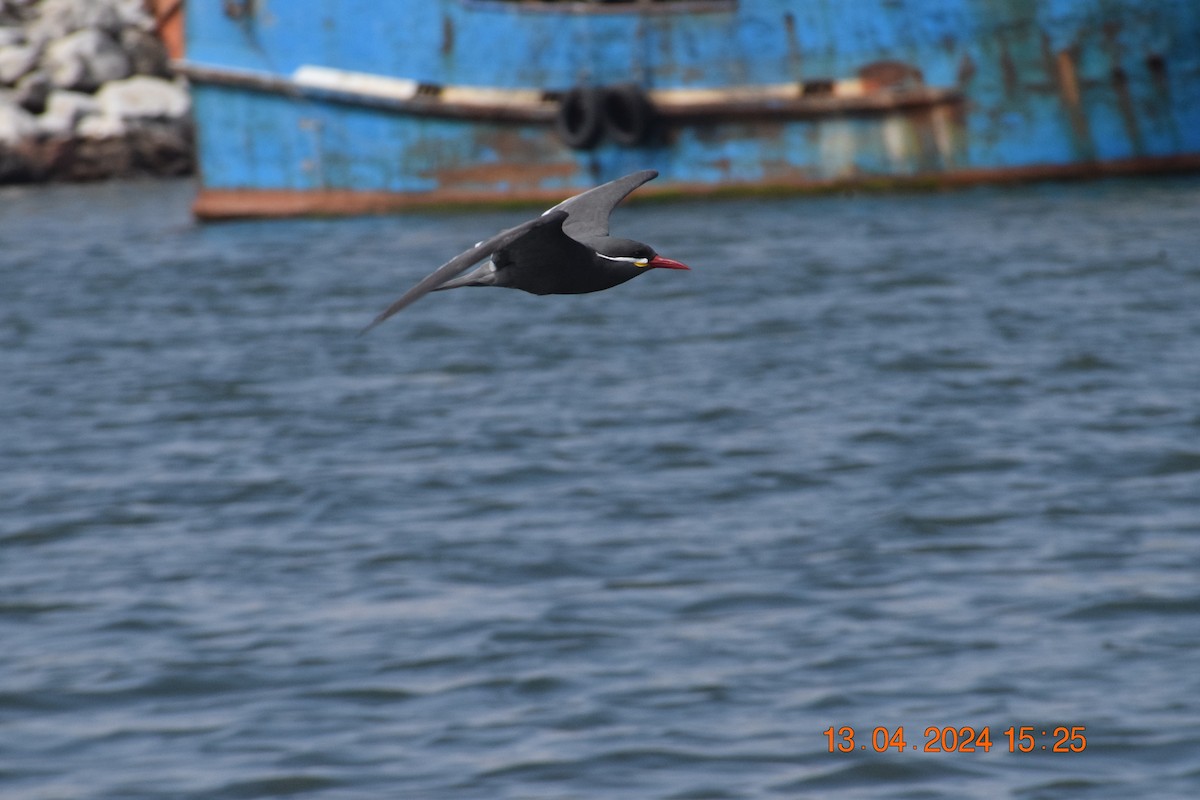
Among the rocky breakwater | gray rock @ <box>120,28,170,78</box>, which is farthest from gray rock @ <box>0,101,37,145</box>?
gray rock @ <box>120,28,170,78</box>

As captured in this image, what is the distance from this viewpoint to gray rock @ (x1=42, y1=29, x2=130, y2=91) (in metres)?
37.2

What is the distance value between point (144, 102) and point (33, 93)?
A: 89.3 inches

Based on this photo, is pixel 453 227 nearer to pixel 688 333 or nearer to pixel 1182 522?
pixel 688 333

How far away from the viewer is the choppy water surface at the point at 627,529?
31.7 ft

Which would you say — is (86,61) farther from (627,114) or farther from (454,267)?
(454,267)

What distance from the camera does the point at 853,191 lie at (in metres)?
26.2

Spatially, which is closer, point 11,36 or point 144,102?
point 144,102

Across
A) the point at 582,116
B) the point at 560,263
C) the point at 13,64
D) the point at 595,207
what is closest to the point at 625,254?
the point at 560,263

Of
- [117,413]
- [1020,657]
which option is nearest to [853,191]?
[117,413]

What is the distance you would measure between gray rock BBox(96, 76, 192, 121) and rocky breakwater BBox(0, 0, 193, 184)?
0.02 meters

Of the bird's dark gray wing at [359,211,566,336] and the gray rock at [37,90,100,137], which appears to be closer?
the bird's dark gray wing at [359,211,566,336]

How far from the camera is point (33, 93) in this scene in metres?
36.7
